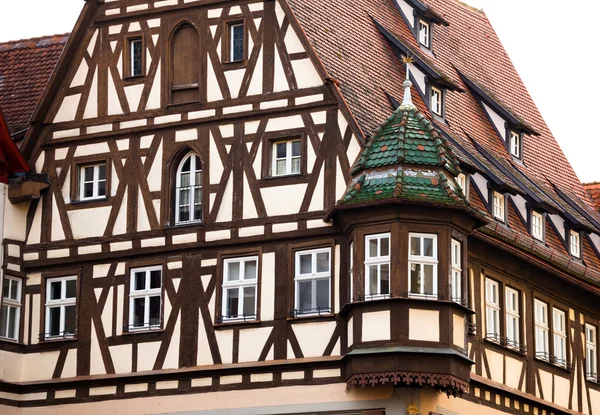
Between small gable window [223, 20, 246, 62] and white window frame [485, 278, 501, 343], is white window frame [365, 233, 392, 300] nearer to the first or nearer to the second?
white window frame [485, 278, 501, 343]

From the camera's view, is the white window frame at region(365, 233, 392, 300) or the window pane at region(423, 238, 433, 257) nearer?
the white window frame at region(365, 233, 392, 300)

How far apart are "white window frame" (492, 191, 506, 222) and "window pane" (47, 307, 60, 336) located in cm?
1013

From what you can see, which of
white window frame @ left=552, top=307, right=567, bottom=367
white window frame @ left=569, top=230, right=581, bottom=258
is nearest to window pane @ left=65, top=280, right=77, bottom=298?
white window frame @ left=552, top=307, right=567, bottom=367

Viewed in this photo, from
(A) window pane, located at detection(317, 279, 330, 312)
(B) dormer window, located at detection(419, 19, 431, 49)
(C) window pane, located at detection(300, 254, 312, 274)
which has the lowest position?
(A) window pane, located at detection(317, 279, 330, 312)

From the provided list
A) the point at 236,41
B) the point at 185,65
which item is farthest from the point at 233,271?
the point at 236,41

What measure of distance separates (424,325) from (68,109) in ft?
34.9

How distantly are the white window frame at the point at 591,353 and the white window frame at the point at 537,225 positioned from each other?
9.25ft

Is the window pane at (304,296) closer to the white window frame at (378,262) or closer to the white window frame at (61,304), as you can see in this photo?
the white window frame at (378,262)

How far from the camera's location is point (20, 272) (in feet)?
156

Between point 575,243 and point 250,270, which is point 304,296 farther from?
point 575,243

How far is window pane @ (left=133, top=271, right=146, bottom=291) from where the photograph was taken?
4638 cm

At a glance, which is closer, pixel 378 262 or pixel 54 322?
pixel 378 262

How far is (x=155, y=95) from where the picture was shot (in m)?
47.1

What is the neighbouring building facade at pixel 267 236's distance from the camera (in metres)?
43.0
